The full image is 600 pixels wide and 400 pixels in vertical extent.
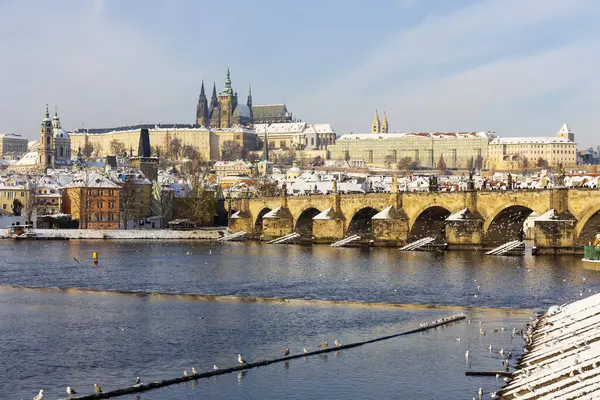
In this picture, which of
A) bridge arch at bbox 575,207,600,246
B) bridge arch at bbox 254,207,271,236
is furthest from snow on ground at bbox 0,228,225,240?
bridge arch at bbox 575,207,600,246

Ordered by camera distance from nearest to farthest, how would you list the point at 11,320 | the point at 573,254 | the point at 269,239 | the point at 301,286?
1. the point at 11,320
2. the point at 301,286
3. the point at 573,254
4. the point at 269,239

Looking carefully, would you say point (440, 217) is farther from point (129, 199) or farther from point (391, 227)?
point (129, 199)

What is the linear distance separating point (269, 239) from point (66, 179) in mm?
43549

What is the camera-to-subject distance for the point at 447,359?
29938mm

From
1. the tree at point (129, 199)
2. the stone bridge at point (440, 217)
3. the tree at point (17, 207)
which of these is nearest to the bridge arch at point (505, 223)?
the stone bridge at point (440, 217)

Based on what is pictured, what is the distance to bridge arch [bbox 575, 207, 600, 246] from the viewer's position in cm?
6362

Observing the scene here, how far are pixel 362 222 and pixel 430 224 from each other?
895 cm

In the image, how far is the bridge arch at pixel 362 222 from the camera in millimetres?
86812

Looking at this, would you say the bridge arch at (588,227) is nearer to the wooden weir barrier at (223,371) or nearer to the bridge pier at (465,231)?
the bridge pier at (465,231)

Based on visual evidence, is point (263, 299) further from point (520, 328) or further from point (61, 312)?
point (520, 328)

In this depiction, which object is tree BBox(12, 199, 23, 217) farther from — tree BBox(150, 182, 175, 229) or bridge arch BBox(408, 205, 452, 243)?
bridge arch BBox(408, 205, 452, 243)

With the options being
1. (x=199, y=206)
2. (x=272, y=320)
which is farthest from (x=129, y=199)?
(x=272, y=320)

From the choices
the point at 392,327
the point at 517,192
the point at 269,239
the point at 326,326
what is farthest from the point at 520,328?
the point at 269,239

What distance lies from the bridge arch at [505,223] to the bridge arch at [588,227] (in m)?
4.92
